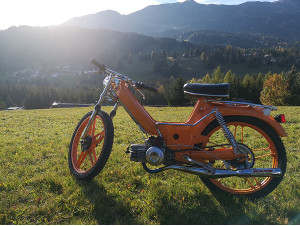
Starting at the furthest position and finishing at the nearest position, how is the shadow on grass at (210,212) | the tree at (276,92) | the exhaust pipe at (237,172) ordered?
1. the tree at (276,92)
2. the exhaust pipe at (237,172)
3. the shadow on grass at (210,212)

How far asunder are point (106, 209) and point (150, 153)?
49.0 inches

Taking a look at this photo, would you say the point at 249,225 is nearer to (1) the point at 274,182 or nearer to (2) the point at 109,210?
(1) the point at 274,182

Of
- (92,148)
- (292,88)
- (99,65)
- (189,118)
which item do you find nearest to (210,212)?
(189,118)

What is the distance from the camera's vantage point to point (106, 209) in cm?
326

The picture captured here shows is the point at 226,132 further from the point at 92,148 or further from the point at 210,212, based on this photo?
the point at 92,148

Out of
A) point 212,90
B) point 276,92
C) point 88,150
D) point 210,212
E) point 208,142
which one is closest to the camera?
point 210,212

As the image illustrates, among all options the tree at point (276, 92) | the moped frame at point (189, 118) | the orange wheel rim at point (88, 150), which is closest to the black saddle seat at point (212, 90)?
the moped frame at point (189, 118)

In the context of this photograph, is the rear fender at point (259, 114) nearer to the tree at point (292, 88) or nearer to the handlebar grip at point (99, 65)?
the handlebar grip at point (99, 65)

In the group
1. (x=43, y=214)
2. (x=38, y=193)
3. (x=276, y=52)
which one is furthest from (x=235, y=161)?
(x=276, y=52)

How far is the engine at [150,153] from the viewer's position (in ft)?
11.8

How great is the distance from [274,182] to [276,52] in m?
176

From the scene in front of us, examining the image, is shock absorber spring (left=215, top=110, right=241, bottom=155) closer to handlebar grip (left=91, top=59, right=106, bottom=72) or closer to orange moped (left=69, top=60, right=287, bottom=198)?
orange moped (left=69, top=60, right=287, bottom=198)

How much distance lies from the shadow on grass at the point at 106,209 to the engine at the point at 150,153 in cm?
87

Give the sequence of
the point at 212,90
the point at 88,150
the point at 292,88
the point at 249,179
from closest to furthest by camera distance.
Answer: the point at 212,90, the point at 249,179, the point at 88,150, the point at 292,88
